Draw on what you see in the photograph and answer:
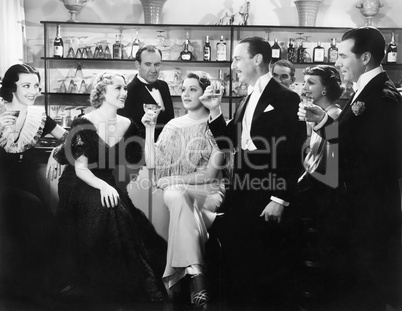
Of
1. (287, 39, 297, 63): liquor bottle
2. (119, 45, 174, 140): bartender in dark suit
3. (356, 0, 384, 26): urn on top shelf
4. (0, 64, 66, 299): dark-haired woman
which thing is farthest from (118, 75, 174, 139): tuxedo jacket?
(356, 0, 384, 26): urn on top shelf

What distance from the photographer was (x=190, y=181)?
12.0ft

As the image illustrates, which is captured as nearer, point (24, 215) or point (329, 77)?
point (329, 77)

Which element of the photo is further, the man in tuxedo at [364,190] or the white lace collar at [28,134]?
the white lace collar at [28,134]

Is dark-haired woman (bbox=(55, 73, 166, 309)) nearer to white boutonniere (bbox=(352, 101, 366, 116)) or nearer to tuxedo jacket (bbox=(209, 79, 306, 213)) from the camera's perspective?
tuxedo jacket (bbox=(209, 79, 306, 213))

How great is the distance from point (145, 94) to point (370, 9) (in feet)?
4.96

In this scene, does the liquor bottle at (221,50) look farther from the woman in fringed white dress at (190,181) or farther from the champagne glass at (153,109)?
the champagne glass at (153,109)

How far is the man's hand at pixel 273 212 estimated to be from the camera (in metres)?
3.67

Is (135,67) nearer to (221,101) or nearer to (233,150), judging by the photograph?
(221,101)

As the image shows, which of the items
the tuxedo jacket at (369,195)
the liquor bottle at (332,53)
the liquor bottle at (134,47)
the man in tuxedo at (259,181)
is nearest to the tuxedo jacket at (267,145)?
the man in tuxedo at (259,181)

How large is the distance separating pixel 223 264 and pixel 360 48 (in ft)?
5.30

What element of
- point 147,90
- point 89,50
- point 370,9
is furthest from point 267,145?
point 89,50

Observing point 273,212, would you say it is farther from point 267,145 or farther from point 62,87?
point 62,87

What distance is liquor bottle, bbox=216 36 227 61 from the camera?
3.64m

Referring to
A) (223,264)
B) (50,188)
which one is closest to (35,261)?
(50,188)
